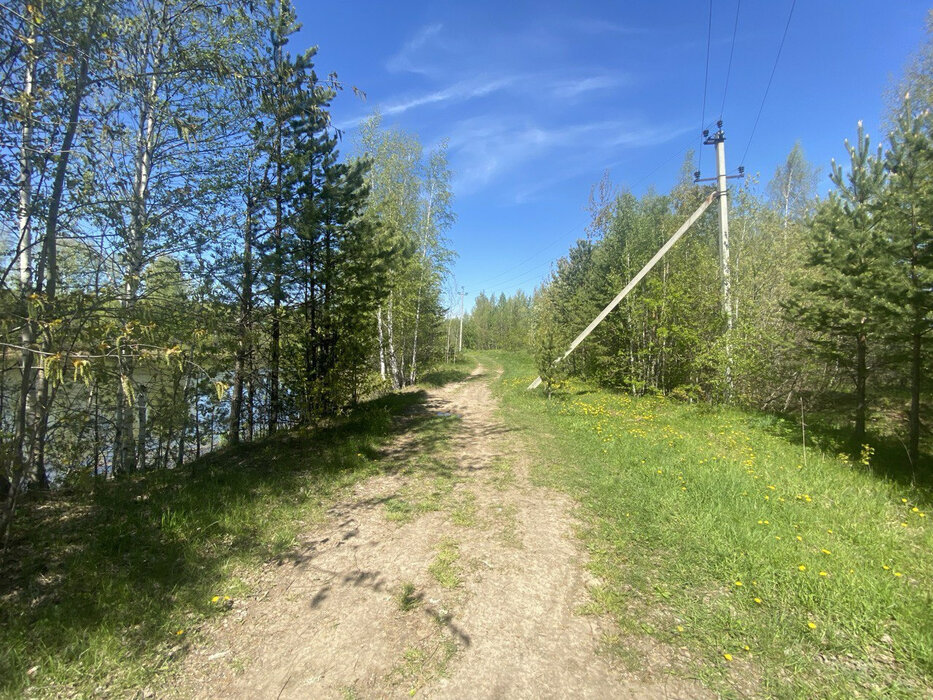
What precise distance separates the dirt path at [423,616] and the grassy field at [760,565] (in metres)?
0.40

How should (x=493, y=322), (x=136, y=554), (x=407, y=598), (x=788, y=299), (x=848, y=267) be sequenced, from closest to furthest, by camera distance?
(x=407, y=598)
(x=136, y=554)
(x=848, y=267)
(x=788, y=299)
(x=493, y=322)

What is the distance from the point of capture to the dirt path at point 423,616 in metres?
2.38

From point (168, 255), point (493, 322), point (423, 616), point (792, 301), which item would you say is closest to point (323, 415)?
point (168, 255)

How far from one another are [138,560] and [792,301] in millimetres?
13522

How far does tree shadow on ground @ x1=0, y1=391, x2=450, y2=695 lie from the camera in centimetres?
250

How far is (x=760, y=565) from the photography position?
3.40 meters

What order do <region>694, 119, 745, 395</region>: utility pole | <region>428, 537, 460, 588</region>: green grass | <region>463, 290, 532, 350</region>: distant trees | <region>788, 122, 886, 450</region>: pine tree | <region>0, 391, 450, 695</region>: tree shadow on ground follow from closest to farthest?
<region>0, 391, 450, 695</region>: tree shadow on ground < <region>428, 537, 460, 588</region>: green grass < <region>788, 122, 886, 450</region>: pine tree < <region>694, 119, 745, 395</region>: utility pole < <region>463, 290, 532, 350</region>: distant trees

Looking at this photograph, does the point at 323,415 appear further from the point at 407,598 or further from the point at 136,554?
the point at 407,598

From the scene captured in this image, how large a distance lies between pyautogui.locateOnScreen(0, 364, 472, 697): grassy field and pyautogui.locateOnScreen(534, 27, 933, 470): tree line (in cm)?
899

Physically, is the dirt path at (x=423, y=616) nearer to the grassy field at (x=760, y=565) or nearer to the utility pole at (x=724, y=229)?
the grassy field at (x=760, y=565)

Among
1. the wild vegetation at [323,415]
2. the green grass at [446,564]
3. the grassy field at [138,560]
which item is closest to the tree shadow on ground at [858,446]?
the wild vegetation at [323,415]

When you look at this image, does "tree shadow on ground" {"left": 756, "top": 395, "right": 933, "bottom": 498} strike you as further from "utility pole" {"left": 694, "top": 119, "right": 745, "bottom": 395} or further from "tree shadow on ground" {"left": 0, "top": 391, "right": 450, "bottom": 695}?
"tree shadow on ground" {"left": 0, "top": 391, "right": 450, "bottom": 695}

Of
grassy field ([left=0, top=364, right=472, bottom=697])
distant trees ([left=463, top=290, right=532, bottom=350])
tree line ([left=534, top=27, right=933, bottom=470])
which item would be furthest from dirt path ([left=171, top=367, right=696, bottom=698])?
distant trees ([left=463, top=290, right=532, bottom=350])

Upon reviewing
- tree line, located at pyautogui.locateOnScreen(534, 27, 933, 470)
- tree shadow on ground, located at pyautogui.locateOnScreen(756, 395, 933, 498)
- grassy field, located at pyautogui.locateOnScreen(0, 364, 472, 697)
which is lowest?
tree shadow on ground, located at pyautogui.locateOnScreen(756, 395, 933, 498)
